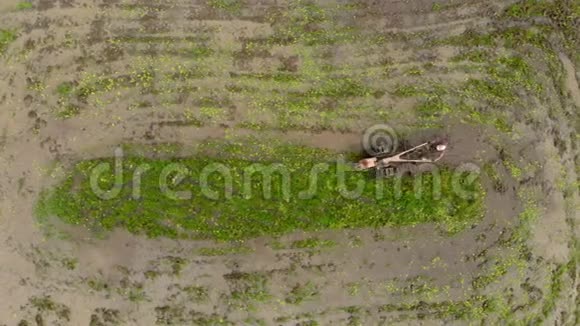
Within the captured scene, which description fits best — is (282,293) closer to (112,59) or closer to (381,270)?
(381,270)

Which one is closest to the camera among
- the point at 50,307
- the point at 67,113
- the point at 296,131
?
the point at 50,307

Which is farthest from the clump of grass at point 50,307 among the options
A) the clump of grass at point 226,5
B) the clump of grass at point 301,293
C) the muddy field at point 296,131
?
the clump of grass at point 226,5

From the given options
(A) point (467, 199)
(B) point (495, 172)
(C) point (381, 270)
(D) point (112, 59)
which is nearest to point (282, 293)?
(C) point (381, 270)

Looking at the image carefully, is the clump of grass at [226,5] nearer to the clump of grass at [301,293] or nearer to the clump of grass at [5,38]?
the clump of grass at [5,38]

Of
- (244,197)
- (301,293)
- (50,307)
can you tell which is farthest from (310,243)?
(50,307)

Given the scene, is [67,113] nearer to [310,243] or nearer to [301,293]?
[310,243]
